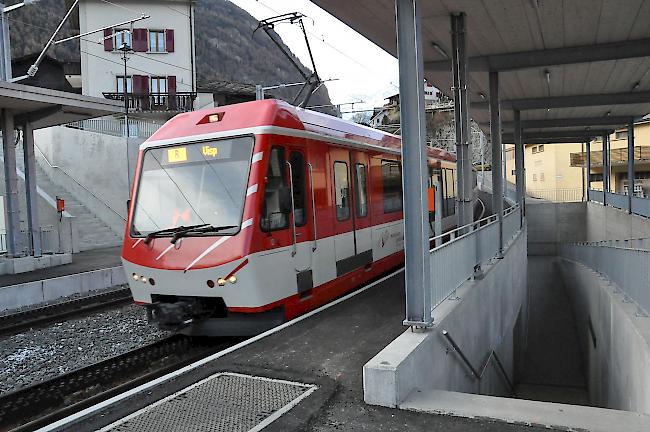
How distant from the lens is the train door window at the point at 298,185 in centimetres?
816

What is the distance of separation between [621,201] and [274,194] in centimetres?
2617

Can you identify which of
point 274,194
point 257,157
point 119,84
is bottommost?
point 274,194

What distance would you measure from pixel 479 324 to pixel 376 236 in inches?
118

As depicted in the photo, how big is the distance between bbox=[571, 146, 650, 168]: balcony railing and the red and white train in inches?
1662

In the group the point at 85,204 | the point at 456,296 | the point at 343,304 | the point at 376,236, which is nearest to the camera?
the point at 456,296

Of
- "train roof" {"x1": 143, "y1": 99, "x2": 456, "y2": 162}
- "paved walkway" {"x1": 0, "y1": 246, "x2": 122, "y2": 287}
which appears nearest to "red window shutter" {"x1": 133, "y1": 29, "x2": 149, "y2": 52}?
"paved walkway" {"x1": 0, "y1": 246, "x2": 122, "y2": 287}

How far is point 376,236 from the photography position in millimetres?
11141

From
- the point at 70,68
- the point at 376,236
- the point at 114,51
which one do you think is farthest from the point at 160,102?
the point at 376,236

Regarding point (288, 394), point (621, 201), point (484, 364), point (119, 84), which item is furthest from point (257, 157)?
point (119, 84)

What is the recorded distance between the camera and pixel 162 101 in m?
41.4

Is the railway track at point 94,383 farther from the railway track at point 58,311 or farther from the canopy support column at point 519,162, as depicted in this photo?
the canopy support column at point 519,162

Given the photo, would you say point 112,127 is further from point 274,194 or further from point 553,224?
point 553,224

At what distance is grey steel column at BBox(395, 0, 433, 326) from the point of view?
5.82 metres

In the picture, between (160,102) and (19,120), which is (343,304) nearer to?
(19,120)
